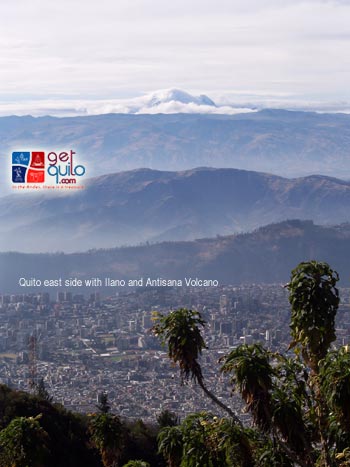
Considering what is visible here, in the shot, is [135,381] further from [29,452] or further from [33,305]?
[29,452]

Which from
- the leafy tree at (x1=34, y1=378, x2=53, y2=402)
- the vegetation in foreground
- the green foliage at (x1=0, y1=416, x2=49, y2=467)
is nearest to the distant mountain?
the leafy tree at (x1=34, y1=378, x2=53, y2=402)

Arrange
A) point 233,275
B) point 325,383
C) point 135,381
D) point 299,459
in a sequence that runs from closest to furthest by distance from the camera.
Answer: point 325,383
point 299,459
point 135,381
point 233,275

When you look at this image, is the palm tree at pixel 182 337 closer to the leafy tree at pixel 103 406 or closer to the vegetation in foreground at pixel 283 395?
the vegetation in foreground at pixel 283 395

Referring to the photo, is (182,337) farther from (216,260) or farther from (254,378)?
(216,260)

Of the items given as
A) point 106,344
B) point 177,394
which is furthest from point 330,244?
point 177,394

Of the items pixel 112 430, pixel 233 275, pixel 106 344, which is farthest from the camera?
pixel 233 275

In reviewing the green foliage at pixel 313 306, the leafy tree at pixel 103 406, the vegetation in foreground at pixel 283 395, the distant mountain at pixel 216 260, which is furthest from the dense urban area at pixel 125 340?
the green foliage at pixel 313 306

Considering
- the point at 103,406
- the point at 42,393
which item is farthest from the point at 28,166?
the point at 103,406
